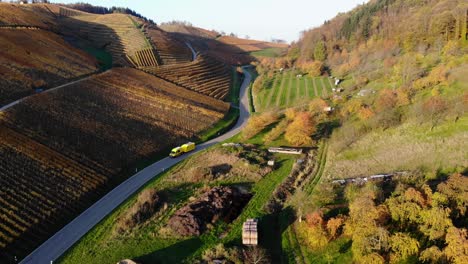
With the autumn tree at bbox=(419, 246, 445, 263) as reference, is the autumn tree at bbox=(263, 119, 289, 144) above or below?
above

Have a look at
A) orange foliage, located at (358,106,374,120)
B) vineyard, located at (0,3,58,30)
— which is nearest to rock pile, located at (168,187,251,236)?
orange foliage, located at (358,106,374,120)

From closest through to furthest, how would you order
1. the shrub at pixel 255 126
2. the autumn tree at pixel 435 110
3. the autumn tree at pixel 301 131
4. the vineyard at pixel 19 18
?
the autumn tree at pixel 435 110 → the autumn tree at pixel 301 131 → the shrub at pixel 255 126 → the vineyard at pixel 19 18

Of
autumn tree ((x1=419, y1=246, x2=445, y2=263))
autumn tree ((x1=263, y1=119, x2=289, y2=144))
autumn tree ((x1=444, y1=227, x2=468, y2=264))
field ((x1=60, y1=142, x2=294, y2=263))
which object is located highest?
autumn tree ((x1=263, y1=119, x2=289, y2=144))

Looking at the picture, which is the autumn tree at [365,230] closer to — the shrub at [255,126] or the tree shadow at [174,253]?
the tree shadow at [174,253]

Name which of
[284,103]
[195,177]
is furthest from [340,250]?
[284,103]

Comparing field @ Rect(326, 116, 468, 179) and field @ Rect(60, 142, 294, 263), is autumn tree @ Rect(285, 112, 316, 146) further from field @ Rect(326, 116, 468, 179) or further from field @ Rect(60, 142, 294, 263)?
field @ Rect(60, 142, 294, 263)

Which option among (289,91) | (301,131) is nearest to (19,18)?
(289,91)

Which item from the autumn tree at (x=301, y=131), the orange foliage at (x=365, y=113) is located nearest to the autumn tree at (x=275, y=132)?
the autumn tree at (x=301, y=131)
